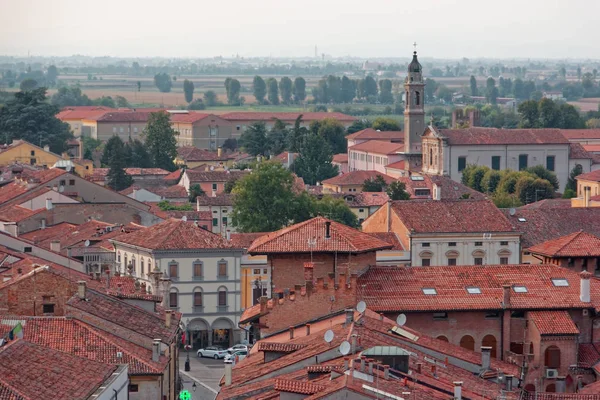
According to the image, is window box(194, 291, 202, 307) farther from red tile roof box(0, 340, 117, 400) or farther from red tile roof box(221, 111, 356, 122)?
red tile roof box(221, 111, 356, 122)

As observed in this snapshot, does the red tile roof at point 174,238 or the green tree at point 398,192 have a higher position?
the red tile roof at point 174,238

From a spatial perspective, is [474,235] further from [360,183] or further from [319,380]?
[360,183]

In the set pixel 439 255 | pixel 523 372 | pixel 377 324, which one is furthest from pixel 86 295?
pixel 439 255

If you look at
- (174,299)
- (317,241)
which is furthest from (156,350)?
(174,299)

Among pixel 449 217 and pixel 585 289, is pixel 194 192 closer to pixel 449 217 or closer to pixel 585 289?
pixel 449 217

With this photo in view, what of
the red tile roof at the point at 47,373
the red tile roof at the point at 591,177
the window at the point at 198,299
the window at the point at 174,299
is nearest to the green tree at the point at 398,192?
the red tile roof at the point at 591,177

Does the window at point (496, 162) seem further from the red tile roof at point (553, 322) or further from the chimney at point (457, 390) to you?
the chimney at point (457, 390)

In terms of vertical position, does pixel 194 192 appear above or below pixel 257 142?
above
